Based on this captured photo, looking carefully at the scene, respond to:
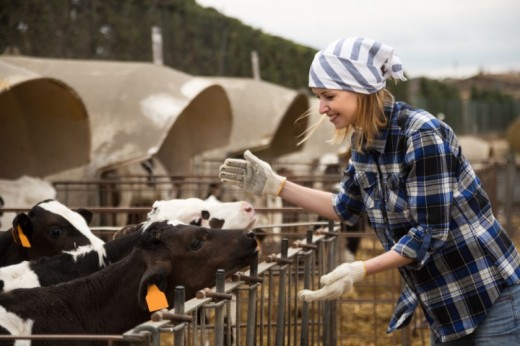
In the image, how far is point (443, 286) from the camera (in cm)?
396

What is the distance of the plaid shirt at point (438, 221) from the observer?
379 centimetres

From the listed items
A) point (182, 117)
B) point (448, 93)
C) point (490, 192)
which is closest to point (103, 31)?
point (182, 117)

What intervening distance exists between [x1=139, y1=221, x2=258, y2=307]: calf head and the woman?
0.91 metres

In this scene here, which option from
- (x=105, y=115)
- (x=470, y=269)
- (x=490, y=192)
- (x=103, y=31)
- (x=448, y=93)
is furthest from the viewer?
(x=448, y=93)

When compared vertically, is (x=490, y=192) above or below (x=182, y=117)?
below

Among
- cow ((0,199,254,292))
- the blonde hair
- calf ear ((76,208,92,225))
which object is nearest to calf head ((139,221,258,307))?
cow ((0,199,254,292))

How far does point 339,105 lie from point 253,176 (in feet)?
2.51

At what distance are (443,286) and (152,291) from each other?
1161mm

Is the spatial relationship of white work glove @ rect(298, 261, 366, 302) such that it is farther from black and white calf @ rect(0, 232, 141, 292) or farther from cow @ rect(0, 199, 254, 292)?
black and white calf @ rect(0, 232, 141, 292)

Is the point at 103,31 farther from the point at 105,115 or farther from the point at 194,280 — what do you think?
the point at 194,280

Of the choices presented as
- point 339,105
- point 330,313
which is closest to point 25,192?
point 330,313

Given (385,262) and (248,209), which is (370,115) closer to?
(385,262)

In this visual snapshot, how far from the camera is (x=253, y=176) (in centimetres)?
457

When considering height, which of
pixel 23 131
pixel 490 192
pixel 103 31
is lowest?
pixel 490 192
